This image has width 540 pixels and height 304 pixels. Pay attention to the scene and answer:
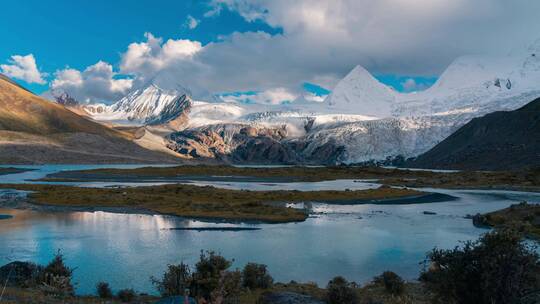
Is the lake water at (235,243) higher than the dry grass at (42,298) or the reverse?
the reverse

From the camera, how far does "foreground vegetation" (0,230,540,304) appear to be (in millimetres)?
14438

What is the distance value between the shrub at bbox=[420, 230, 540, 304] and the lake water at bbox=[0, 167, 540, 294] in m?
11.9

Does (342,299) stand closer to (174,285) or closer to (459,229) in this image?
(174,285)

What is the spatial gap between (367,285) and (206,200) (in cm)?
4826

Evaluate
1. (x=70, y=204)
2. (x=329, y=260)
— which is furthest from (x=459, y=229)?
(x=70, y=204)

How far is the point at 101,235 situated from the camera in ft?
136

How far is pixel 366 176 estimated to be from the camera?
164 m

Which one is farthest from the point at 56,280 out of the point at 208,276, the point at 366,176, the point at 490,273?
the point at 366,176

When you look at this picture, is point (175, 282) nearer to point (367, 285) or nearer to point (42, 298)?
point (42, 298)

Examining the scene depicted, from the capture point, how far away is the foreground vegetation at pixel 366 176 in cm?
11475

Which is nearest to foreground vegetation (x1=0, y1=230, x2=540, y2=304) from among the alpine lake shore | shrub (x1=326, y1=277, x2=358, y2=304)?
shrub (x1=326, y1=277, x2=358, y2=304)

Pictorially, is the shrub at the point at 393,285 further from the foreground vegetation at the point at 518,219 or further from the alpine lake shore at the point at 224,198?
the alpine lake shore at the point at 224,198

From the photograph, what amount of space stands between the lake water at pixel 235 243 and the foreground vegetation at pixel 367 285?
105 inches

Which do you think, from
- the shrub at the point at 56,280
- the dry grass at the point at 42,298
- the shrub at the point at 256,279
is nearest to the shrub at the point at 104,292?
the dry grass at the point at 42,298
